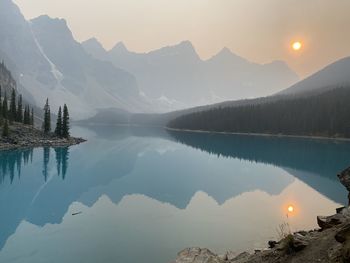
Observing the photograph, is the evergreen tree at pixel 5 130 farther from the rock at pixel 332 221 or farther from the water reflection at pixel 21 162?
the rock at pixel 332 221

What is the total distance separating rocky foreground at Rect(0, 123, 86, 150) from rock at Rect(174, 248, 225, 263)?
10046 cm

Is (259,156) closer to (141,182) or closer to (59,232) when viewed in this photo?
(141,182)

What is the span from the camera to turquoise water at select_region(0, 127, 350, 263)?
32.7 metres

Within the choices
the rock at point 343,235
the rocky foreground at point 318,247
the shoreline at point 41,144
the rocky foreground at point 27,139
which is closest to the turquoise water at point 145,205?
the rocky foreground at point 318,247

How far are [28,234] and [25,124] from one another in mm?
122220

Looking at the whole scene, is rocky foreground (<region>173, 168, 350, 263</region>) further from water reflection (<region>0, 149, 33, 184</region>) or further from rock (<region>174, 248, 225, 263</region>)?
water reflection (<region>0, 149, 33, 184</region>)

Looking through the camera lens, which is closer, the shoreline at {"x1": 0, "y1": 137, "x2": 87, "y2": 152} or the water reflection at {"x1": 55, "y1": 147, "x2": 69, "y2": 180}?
the water reflection at {"x1": 55, "y1": 147, "x2": 69, "y2": 180}

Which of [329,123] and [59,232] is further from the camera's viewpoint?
[329,123]

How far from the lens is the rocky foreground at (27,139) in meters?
120

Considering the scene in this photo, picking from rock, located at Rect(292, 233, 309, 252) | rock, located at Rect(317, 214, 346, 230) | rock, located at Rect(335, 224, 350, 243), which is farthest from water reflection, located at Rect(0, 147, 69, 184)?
rock, located at Rect(335, 224, 350, 243)

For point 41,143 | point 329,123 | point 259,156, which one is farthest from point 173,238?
point 329,123

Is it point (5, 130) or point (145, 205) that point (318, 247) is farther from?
point (5, 130)

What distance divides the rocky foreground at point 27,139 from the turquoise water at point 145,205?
22.7m

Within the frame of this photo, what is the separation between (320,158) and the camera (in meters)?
115
